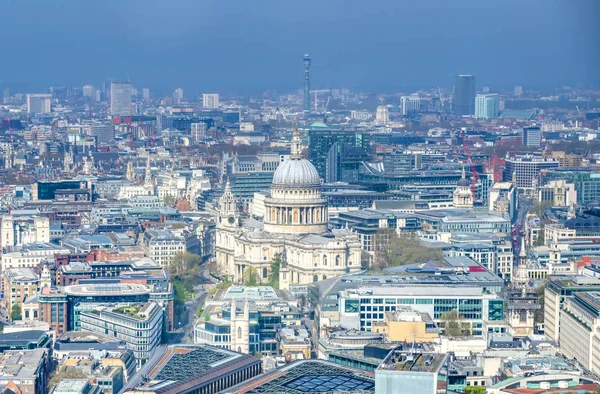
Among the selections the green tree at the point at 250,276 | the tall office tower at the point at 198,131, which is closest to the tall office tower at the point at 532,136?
the tall office tower at the point at 198,131

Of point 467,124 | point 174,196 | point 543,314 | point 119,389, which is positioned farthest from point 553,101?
point 119,389

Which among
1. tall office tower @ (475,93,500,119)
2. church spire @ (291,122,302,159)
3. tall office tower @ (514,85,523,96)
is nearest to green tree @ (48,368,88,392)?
church spire @ (291,122,302,159)

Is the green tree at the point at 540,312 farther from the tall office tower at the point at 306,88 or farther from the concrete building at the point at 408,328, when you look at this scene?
the tall office tower at the point at 306,88

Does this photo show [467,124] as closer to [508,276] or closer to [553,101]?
[553,101]

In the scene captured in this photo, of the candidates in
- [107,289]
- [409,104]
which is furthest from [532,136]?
[107,289]

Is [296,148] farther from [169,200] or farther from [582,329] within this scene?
[582,329]

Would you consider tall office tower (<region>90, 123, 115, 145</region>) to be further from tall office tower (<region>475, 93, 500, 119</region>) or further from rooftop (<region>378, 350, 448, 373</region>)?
rooftop (<region>378, 350, 448, 373</region>)
